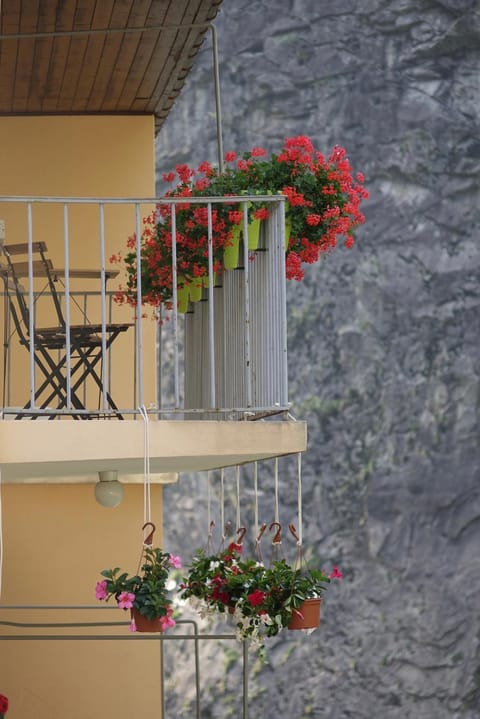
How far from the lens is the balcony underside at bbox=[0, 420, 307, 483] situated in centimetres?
462

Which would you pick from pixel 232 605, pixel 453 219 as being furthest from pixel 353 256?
pixel 232 605

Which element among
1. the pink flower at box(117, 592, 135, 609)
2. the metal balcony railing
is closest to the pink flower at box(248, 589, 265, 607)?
the pink flower at box(117, 592, 135, 609)

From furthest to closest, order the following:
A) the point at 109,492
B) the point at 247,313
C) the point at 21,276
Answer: the point at 109,492 → the point at 21,276 → the point at 247,313

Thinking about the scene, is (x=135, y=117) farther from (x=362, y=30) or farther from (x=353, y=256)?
(x=362, y=30)

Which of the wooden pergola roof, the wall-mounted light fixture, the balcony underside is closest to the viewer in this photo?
the balcony underside

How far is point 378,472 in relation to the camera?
17141 millimetres

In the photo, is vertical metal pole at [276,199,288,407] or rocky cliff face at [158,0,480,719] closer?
vertical metal pole at [276,199,288,407]

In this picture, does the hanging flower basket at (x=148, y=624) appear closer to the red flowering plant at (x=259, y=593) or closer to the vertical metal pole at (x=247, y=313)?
the red flowering plant at (x=259, y=593)

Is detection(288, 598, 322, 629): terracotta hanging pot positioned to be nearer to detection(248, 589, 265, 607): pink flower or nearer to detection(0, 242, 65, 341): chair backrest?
detection(248, 589, 265, 607): pink flower

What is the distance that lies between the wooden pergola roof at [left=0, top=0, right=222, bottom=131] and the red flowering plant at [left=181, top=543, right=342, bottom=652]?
3377 mm

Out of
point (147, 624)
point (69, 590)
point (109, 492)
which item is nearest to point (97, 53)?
point (109, 492)

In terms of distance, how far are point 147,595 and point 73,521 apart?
4.36m

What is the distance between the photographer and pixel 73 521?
8961 millimetres

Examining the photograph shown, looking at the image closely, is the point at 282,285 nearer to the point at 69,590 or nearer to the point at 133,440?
the point at 133,440
